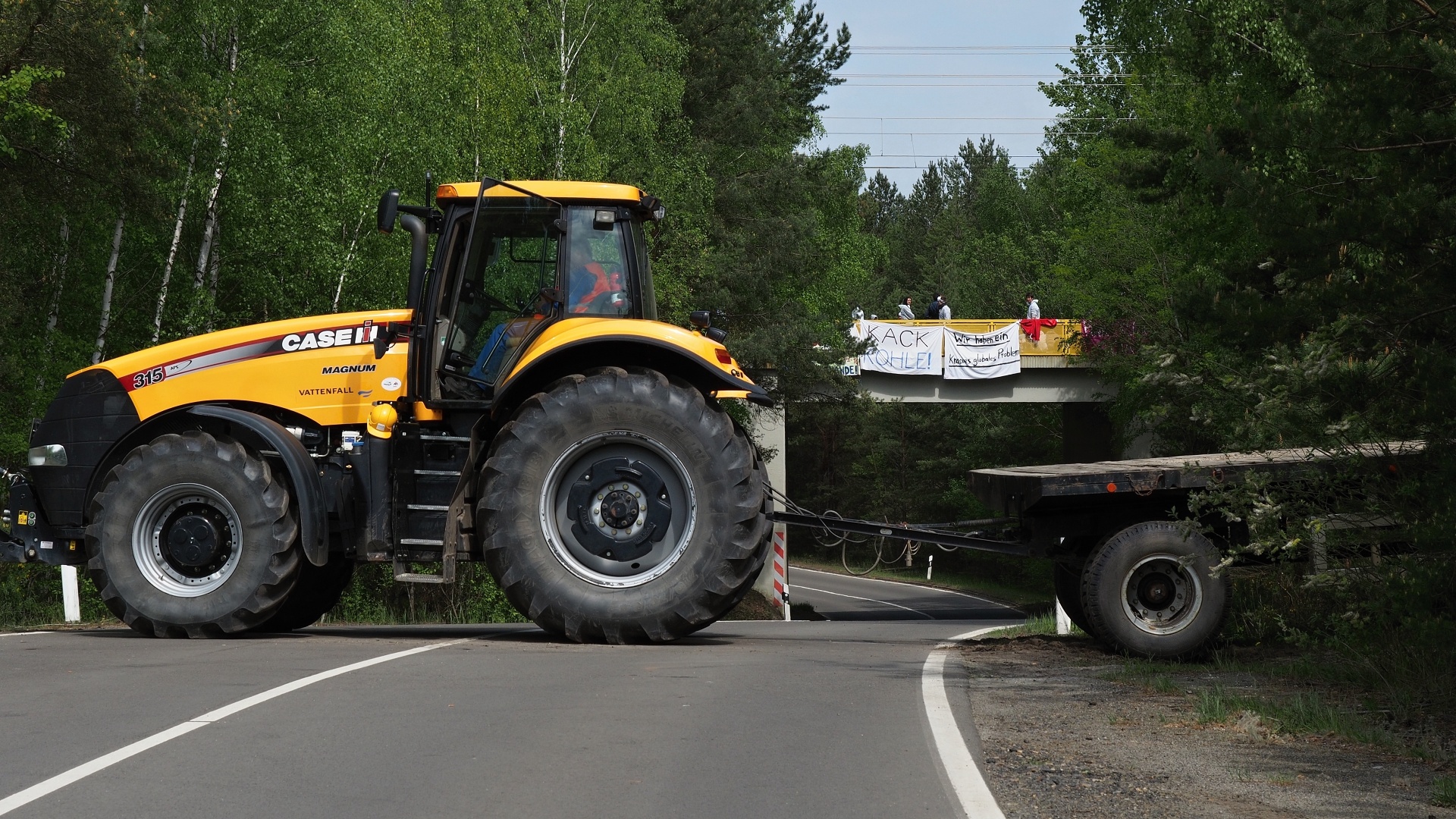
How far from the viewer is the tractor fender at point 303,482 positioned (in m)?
10.8

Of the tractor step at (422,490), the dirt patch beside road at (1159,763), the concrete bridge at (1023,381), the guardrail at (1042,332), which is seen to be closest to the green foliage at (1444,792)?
the dirt patch beside road at (1159,763)

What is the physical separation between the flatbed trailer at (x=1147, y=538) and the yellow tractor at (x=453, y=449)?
2.29 meters

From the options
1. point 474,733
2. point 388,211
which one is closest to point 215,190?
point 388,211

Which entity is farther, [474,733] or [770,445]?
[770,445]

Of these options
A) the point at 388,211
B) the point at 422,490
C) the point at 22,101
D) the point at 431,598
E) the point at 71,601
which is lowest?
the point at 431,598

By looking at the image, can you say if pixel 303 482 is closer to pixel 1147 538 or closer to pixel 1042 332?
pixel 1147 538

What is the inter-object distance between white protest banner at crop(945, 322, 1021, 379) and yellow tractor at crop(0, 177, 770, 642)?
27484mm

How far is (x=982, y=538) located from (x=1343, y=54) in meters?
4.57

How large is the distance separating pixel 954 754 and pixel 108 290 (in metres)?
21.1

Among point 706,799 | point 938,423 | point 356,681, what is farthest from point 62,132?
point 938,423

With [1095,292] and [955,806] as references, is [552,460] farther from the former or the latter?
[1095,292]

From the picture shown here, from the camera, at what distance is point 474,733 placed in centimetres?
698

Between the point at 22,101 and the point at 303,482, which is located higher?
the point at 22,101

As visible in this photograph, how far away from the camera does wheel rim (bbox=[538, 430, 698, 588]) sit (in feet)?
34.9
